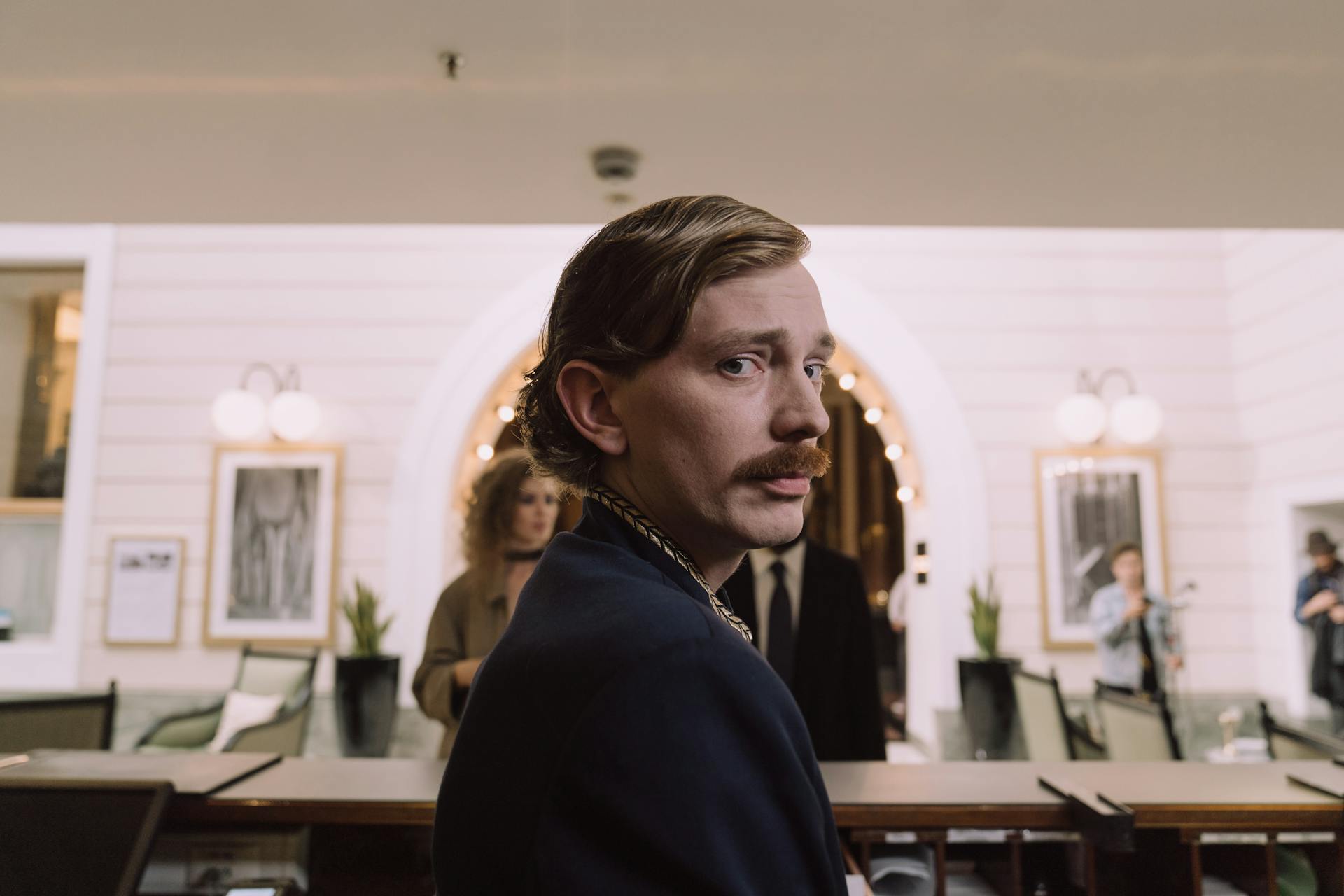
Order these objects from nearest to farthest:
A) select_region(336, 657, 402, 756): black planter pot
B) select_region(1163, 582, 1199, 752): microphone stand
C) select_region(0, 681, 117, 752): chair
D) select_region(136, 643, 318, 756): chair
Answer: select_region(0, 681, 117, 752): chair, select_region(136, 643, 318, 756): chair, select_region(336, 657, 402, 756): black planter pot, select_region(1163, 582, 1199, 752): microphone stand

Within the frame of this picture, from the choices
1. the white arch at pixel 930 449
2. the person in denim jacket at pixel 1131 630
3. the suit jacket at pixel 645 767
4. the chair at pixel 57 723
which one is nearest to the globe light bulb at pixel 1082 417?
the white arch at pixel 930 449

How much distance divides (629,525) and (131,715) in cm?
600

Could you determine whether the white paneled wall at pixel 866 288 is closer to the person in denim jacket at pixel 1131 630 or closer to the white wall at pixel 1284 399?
the white wall at pixel 1284 399

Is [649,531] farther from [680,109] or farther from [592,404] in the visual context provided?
[680,109]

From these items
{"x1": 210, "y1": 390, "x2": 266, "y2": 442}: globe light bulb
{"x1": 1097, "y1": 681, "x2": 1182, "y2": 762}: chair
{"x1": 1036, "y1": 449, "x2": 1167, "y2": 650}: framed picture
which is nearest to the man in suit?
{"x1": 1097, "y1": 681, "x2": 1182, "y2": 762}: chair

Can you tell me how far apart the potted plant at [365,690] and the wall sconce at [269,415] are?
1.11 m

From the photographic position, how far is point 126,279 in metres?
5.88

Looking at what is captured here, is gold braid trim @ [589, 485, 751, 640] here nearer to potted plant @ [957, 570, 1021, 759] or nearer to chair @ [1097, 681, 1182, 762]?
chair @ [1097, 681, 1182, 762]

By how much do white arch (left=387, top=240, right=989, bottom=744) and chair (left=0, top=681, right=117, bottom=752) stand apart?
3.12 m

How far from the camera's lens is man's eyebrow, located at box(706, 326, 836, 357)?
0.83 metres

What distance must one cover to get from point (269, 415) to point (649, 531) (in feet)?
17.8

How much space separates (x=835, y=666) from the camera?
9.11 ft

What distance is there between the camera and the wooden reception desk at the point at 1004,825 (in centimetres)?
158

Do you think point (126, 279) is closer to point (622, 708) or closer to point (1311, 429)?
point (622, 708)
